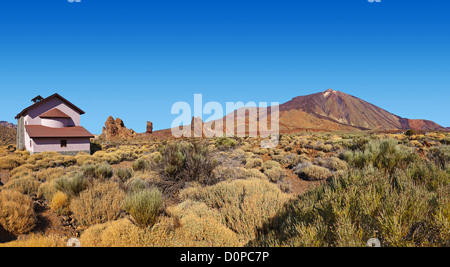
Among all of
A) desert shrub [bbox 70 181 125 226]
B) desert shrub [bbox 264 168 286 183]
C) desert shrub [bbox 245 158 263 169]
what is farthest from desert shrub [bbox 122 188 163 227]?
desert shrub [bbox 245 158 263 169]

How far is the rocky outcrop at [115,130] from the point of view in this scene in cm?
6925

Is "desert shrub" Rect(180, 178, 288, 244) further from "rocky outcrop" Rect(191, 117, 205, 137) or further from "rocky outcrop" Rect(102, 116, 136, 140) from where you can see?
"rocky outcrop" Rect(102, 116, 136, 140)

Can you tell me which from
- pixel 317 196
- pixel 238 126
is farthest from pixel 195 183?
pixel 238 126

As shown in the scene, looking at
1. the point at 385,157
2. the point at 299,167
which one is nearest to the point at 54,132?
the point at 299,167

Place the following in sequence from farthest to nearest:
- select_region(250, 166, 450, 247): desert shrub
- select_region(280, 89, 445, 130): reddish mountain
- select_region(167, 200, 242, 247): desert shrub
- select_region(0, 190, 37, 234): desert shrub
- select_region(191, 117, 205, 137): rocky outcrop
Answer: select_region(280, 89, 445, 130): reddish mountain < select_region(191, 117, 205, 137): rocky outcrop < select_region(0, 190, 37, 234): desert shrub < select_region(167, 200, 242, 247): desert shrub < select_region(250, 166, 450, 247): desert shrub

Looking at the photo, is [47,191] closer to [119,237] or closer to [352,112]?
[119,237]

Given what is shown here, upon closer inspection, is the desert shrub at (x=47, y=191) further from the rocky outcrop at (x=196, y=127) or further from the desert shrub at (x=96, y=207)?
the rocky outcrop at (x=196, y=127)

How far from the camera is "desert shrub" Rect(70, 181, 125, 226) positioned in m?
5.55

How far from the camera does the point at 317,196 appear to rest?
173 inches

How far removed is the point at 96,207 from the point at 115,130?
72.5 meters

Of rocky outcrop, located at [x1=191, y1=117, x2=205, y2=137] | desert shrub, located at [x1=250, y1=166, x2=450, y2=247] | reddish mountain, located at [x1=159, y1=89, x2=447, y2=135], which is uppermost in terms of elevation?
reddish mountain, located at [x1=159, y1=89, x2=447, y2=135]

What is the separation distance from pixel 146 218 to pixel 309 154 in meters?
15.8

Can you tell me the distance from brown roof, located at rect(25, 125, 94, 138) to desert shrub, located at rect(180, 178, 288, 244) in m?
24.1
